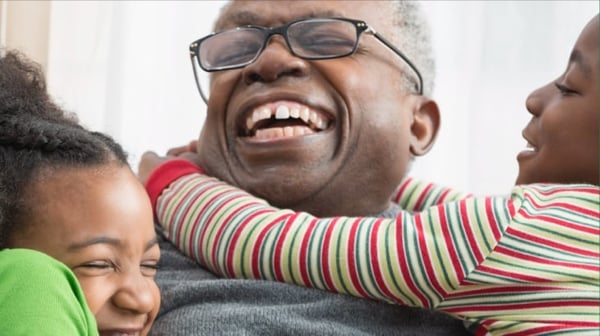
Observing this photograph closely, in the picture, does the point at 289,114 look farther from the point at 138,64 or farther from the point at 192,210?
the point at 138,64

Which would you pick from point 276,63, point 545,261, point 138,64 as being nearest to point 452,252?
point 545,261

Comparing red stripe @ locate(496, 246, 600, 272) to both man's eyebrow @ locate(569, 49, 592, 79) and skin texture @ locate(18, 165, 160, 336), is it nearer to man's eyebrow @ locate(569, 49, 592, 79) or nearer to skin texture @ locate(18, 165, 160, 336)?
man's eyebrow @ locate(569, 49, 592, 79)

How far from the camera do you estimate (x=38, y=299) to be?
2.71 feet

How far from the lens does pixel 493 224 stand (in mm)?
1194

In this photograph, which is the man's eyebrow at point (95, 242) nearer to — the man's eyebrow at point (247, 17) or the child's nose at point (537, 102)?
the man's eyebrow at point (247, 17)

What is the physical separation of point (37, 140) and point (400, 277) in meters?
0.52

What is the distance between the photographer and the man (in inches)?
57.6

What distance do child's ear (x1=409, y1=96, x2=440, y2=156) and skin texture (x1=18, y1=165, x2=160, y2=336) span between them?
706 millimetres

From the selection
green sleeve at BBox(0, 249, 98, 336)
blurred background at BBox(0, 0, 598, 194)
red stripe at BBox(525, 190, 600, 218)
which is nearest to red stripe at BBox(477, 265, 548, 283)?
red stripe at BBox(525, 190, 600, 218)

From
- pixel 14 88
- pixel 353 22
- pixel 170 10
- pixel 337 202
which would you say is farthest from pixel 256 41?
pixel 170 10

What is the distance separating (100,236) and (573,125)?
2.44 feet

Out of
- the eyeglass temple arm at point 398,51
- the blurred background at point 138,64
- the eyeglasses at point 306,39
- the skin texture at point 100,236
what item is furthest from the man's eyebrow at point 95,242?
the blurred background at point 138,64

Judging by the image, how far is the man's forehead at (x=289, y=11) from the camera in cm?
153

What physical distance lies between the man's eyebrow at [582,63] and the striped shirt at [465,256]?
185 mm
